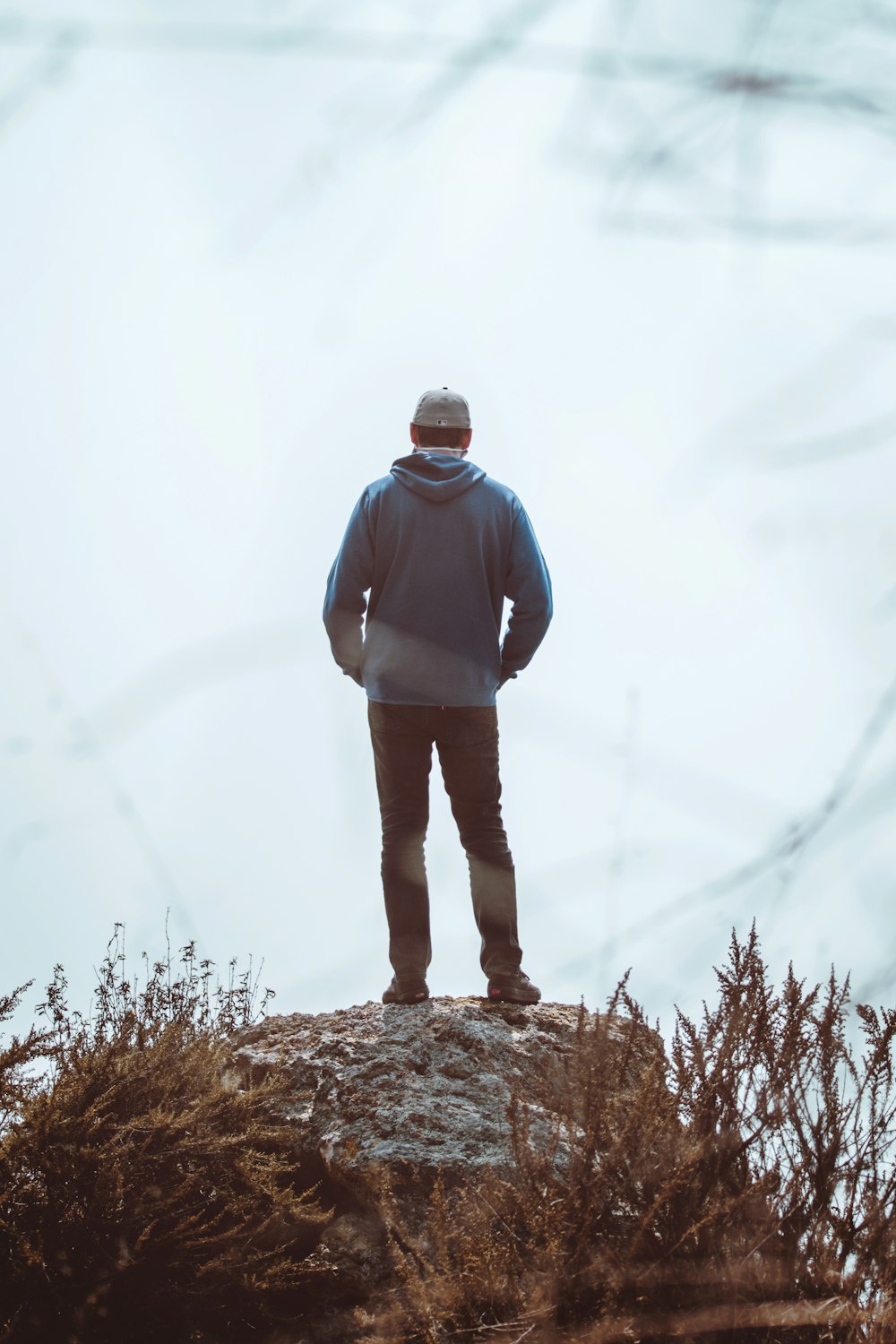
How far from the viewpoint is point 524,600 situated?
4465 mm

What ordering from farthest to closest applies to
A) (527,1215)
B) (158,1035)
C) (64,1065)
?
(158,1035) → (64,1065) → (527,1215)

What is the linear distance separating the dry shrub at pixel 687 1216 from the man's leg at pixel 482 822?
43.7 inches

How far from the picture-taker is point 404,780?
4.35 meters

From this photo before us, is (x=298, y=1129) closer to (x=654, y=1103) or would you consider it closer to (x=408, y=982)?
(x=408, y=982)

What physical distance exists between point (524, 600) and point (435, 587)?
0.35 metres

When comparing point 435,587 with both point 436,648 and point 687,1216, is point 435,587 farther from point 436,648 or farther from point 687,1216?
point 687,1216

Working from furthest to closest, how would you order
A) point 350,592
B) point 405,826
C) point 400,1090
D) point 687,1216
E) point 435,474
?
point 435,474 → point 350,592 → point 405,826 → point 400,1090 → point 687,1216

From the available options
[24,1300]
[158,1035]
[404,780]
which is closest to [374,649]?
[404,780]

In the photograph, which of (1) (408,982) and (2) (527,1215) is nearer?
(2) (527,1215)

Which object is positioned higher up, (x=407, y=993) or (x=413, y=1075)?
(x=407, y=993)

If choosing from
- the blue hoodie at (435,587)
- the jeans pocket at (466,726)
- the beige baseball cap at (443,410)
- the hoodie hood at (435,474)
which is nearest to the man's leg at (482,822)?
the jeans pocket at (466,726)

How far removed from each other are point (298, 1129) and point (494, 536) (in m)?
2.24

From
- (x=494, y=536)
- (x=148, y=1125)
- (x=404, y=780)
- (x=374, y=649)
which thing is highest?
(x=494, y=536)

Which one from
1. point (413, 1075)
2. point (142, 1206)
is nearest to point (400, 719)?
point (413, 1075)
